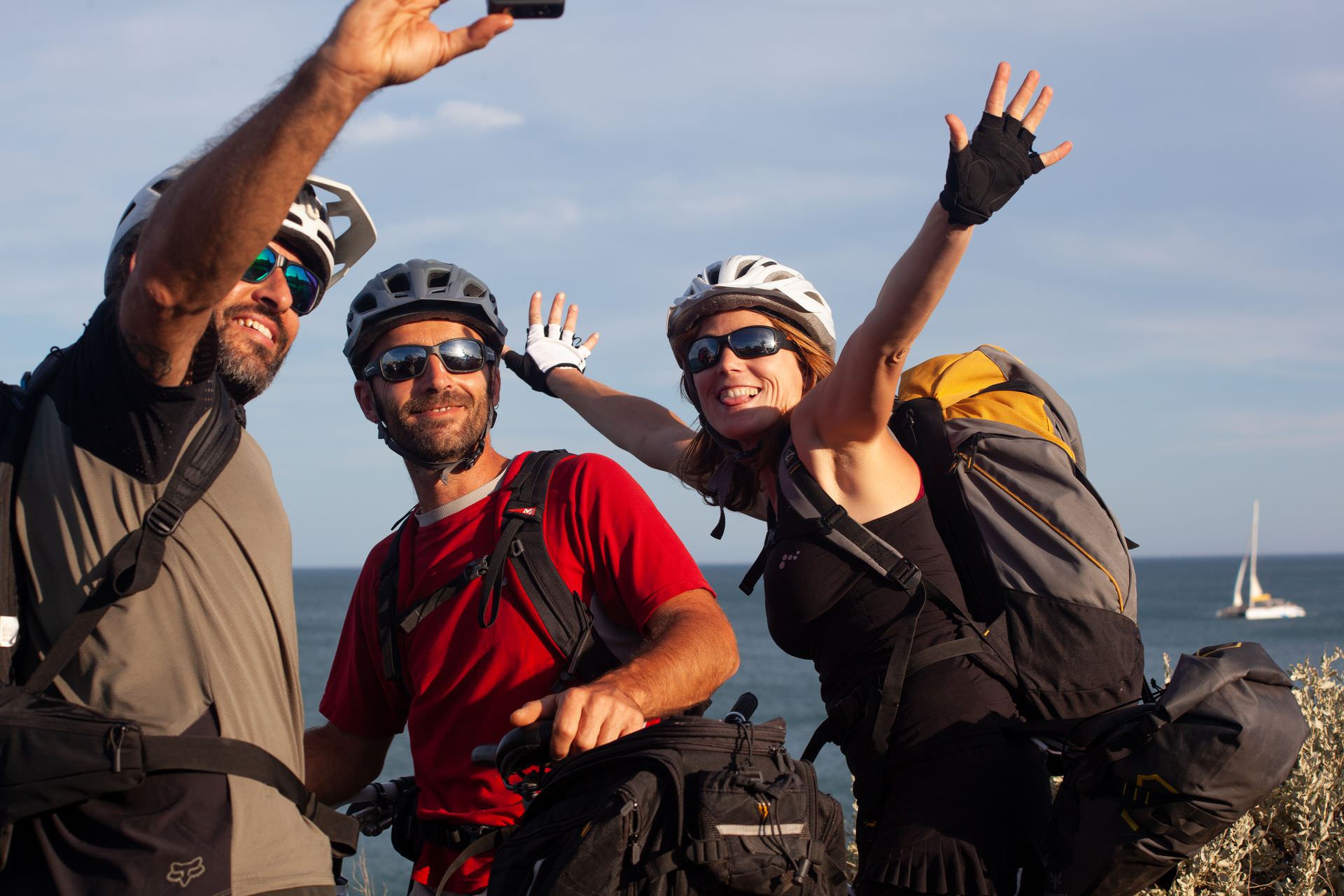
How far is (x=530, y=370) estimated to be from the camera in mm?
6949

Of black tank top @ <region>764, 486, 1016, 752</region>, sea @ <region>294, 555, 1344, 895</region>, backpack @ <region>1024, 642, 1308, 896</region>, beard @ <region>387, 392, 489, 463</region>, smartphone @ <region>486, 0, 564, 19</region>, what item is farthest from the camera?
sea @ <region>294, 555, 1344, 895</region>

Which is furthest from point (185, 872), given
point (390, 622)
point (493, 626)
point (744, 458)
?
point (744, 458)

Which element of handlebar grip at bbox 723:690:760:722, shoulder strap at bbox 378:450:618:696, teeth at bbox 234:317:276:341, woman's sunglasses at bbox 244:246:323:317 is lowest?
handlebar grip at bbox 723:690:760:722

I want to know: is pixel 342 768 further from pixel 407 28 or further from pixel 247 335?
pixel 407 28

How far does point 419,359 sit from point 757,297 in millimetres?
1451

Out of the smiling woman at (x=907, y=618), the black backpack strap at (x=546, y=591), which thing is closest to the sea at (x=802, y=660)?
the black backpack strap at (x=546, y=591)

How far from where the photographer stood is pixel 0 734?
2.56 meters

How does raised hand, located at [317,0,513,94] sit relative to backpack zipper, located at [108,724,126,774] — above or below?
above

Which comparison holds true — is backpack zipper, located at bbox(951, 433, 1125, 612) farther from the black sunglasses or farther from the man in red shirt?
the black sunglasses

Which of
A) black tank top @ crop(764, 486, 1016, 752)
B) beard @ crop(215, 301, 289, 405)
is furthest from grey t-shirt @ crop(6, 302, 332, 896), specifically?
black tank top @ crop(764, 486, 1016, 752)

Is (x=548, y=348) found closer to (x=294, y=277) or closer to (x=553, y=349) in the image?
(x=553, y=349)

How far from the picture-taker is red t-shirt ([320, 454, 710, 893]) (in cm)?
420

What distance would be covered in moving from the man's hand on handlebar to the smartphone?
6.10ft

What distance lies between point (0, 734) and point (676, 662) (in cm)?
199
